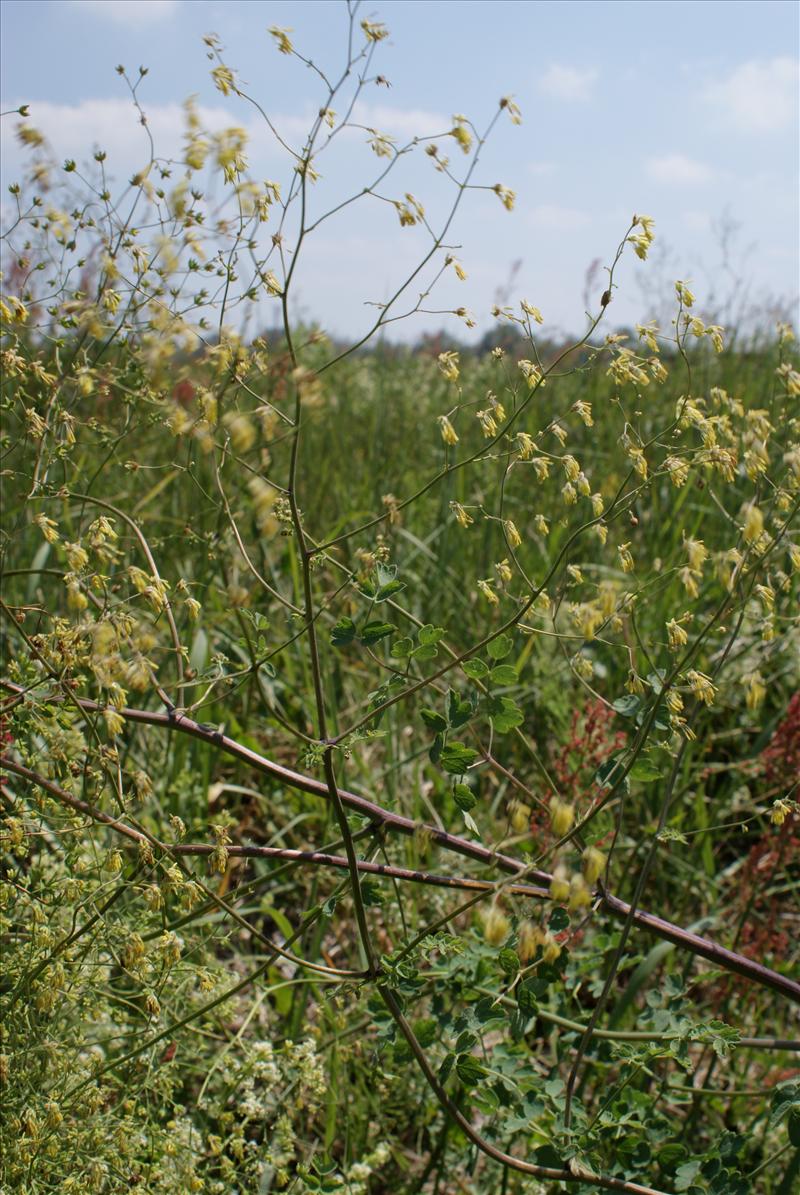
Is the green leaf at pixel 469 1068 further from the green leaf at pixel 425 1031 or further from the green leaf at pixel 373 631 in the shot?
the green leaf at pixel 373 631

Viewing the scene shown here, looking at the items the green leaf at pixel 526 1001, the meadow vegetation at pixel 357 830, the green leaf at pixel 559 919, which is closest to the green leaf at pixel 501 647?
the meadow vegetation at pixel 357 830

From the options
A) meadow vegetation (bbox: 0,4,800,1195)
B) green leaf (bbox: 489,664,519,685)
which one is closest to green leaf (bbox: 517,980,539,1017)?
meadow vegetation (bbox: 0,4,800,1195)

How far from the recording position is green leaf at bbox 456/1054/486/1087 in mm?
1553

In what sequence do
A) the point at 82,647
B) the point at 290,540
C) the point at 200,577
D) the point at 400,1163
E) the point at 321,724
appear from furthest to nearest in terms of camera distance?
the point at 290,540
the point at 200,577
the point at 400,1163
the point at 321,724
the point at 82,647

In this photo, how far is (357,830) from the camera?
5.51 feet

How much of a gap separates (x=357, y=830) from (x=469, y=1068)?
1.27 feet

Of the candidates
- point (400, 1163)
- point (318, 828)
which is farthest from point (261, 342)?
point (318, 828)

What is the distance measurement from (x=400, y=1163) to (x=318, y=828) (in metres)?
1.04

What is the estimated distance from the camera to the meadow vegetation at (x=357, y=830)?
138 centimetres

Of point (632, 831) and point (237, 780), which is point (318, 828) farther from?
point (632, 831)

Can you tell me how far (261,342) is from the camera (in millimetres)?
1374

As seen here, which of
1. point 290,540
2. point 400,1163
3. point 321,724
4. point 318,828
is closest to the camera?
point 321,724

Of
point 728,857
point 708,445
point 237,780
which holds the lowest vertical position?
point 728,857

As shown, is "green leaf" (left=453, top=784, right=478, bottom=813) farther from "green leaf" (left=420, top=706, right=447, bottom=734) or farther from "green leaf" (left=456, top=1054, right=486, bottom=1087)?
"green leaf" (left=456, top=1054, right=486, bottom=1087)
